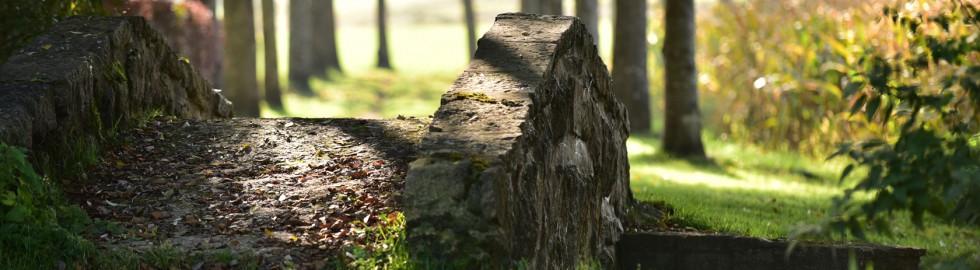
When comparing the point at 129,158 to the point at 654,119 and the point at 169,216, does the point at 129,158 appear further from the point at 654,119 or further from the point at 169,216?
the point at 654,119

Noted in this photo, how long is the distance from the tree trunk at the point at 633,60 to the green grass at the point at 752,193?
22.7 inches

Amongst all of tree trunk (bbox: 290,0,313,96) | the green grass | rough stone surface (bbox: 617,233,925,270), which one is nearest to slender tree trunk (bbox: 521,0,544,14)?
the green grass

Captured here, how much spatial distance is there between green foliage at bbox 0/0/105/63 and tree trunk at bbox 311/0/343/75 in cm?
1946

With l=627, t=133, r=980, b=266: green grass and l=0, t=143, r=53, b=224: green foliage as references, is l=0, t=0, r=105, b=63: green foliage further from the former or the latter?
l=627, t=133, r=980, b=266: green grass

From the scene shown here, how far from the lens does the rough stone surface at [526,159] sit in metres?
5.01

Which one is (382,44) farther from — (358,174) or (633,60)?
(358,174)

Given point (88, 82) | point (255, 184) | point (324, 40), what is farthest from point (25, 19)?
point (324, 40)

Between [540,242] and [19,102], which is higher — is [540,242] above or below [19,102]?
below

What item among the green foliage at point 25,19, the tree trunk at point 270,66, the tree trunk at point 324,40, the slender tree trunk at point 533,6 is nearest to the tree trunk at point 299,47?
the tree trunk at point 270,66

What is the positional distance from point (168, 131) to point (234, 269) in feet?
8.12

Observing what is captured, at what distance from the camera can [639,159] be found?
13.6m

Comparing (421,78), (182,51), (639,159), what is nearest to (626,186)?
(639,159)

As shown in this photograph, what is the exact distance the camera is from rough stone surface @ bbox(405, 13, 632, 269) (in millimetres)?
5008

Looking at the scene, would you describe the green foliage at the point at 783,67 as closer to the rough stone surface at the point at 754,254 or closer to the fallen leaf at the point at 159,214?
the rough stone surface at the point at 754,254
